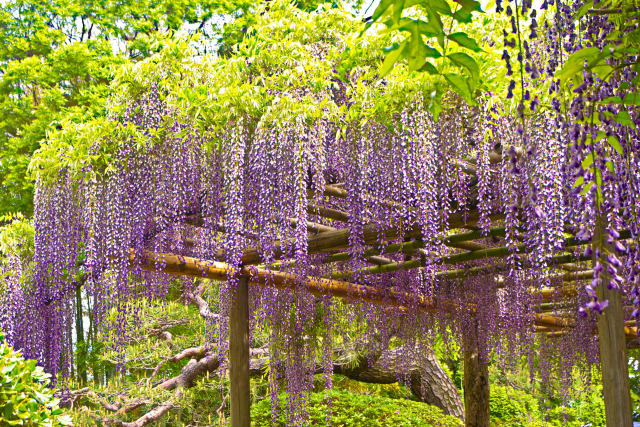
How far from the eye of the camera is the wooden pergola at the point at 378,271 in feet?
11.0

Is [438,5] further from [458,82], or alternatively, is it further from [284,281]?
[284,281]

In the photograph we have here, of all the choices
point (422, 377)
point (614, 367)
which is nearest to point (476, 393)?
point (422, 377)

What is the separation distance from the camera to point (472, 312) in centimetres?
720

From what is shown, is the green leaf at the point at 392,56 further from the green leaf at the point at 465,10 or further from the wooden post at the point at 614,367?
the wooden post at the point at 614,367

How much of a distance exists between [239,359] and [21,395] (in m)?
2.14

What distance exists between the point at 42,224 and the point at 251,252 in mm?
1713

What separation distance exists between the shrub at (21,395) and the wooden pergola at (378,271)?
134 centimetres

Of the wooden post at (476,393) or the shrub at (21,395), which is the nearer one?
the shrub at (21,395)

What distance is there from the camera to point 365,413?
8.45m

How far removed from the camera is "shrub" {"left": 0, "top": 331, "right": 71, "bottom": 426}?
135 inches

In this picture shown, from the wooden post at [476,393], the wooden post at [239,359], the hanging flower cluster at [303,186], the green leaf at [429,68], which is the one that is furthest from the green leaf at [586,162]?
the wooden post at [476,393]

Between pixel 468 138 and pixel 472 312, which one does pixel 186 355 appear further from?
pixel 468 138

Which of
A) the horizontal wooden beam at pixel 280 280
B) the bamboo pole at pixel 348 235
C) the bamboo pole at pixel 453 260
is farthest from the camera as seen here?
the bamboo pole at pixel 453 260

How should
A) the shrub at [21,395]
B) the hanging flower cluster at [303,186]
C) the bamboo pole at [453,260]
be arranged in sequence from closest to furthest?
the shrub at [21,395]
the hanging flower cluster at [303,186]
the bamboo pole at [453,260]
